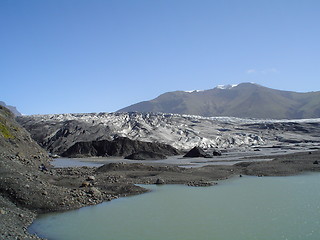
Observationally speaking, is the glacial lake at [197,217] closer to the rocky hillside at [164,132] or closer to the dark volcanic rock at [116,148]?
the dark volcanic rock at [116,148]

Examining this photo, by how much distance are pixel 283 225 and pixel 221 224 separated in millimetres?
2328

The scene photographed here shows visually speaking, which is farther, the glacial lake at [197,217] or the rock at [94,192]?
Answer: the rock at [94,192]

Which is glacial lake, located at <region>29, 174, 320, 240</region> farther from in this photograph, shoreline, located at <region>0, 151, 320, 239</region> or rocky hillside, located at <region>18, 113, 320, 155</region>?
rocky hillside, located at <region>18, 113, 320, 155</region>

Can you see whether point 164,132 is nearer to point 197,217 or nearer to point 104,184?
point 104,184

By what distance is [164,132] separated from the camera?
8238 centimetres

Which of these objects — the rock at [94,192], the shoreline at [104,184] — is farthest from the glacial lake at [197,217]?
the rock at [94,192]

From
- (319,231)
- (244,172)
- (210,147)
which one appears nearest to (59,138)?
(210,147)

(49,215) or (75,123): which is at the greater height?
(75,123)

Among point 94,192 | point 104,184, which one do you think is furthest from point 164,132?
point 94,192

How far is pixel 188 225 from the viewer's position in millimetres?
12938

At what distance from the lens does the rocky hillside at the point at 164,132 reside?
7644cm

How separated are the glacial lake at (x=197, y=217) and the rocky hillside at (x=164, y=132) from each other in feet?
179

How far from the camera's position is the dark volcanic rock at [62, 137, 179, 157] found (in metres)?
62.4

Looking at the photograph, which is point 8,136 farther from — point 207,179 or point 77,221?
point 77,221
